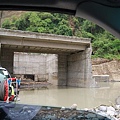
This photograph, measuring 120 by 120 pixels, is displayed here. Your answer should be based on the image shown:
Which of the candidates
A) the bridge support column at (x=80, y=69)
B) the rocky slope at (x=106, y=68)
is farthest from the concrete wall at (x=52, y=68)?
the rocky slope at (x=106, y=68)

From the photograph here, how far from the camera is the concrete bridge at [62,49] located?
49.6 feet

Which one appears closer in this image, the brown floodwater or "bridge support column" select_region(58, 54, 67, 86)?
the brown floodwater

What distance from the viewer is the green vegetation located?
31922 mm

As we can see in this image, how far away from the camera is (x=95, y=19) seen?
5.53ft

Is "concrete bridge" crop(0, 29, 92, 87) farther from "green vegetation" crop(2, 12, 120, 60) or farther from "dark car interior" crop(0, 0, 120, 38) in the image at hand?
"dark car interior" crop(0, 0, 120, 38)

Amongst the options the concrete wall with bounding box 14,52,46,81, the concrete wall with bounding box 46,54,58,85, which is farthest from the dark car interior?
the concrete wall with bounding box 14,52,46,81

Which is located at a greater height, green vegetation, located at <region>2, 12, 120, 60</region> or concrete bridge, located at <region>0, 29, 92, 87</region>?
green vegetation, located at <region>2, 12, 120, 60</region>

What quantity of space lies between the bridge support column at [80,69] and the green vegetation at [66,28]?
35.6ft

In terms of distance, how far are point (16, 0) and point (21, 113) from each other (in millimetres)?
1016

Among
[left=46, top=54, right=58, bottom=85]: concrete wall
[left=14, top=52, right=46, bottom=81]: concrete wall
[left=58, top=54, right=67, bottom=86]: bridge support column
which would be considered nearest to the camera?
[left=58, top=54, right=67, bottom=86]: bridge support column

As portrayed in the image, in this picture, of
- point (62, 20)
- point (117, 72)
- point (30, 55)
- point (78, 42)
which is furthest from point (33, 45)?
point (62, 20)

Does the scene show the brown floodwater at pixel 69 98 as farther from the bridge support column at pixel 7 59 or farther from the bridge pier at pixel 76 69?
the bridge support column at pixel 7 59

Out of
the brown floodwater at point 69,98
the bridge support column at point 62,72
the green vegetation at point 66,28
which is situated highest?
the green vegetation at point 66,28

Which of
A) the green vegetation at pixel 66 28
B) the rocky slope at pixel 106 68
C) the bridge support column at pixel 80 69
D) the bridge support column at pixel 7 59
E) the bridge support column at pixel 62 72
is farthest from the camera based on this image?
the green vegetation at pixel 66 28
